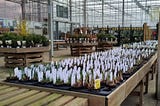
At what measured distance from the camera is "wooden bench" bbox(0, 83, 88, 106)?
4.65 feet

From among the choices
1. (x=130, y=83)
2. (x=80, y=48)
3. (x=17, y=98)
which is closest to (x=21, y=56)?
(x=80, y=48)

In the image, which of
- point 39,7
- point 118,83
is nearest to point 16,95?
point 118,83

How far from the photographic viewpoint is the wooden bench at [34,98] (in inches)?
55.7

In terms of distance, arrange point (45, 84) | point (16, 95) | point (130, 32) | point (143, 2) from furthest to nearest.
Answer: point (143, 2) → point (130, 32) → point (45, 84) → point (16, 95)

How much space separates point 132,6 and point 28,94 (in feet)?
74.7

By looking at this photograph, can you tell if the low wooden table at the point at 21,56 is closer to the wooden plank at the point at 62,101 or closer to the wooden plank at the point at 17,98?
the wooden plank at the point at 17,98

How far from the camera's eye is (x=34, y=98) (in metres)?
1.53

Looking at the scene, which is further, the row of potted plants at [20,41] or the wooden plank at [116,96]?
the row of potted plants at [20,41]

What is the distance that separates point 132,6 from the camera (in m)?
23.1

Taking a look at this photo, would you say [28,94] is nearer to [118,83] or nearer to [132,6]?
[118,83]

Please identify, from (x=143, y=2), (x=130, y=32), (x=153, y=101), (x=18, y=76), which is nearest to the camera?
(x=18, y=76)

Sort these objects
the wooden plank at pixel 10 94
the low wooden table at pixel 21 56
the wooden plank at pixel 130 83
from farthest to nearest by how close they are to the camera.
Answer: the low wooden table at pixel 21 56 < the wooden plank at pixel 130 83 < the wooden plank at pixel 10 94

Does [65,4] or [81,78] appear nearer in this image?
[81,78]

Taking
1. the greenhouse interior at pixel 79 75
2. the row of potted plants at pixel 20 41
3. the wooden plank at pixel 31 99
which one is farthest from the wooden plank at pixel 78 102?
the row of potted plants at pixel 20 41
